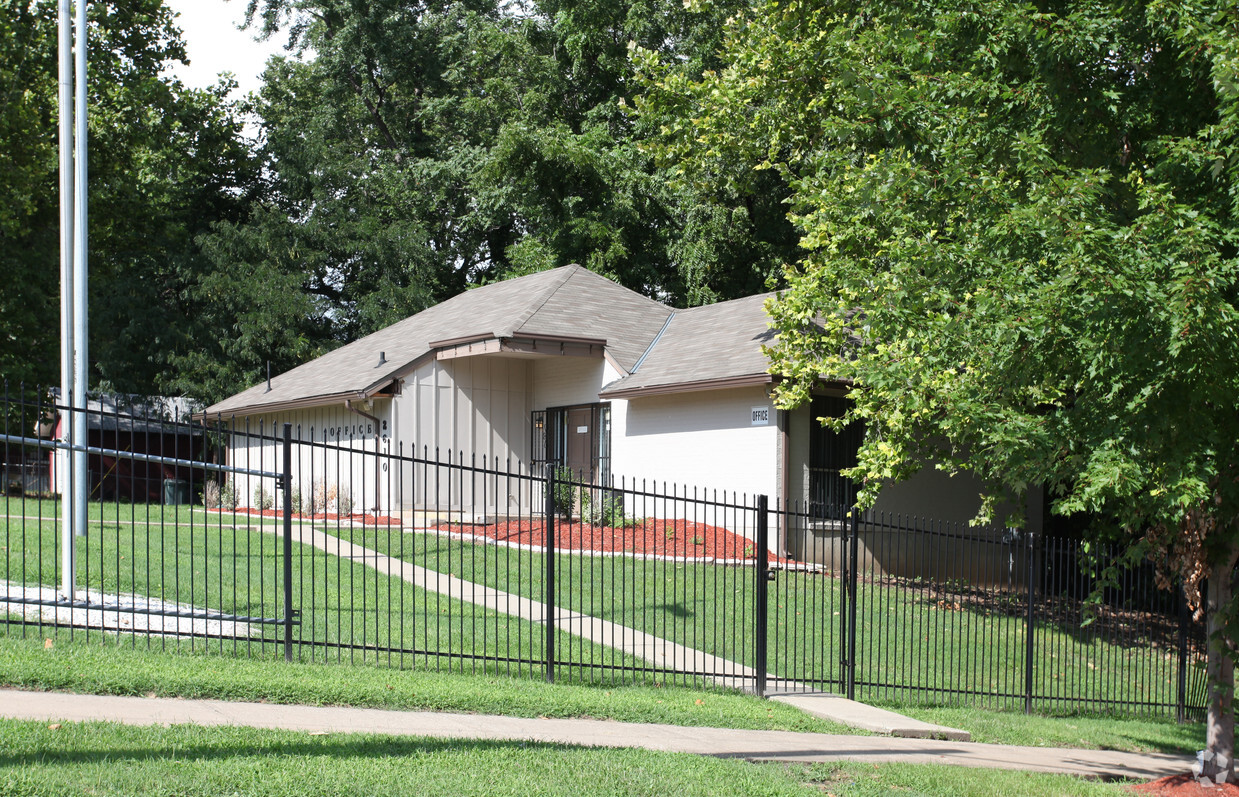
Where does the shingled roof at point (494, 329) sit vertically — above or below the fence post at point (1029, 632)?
above

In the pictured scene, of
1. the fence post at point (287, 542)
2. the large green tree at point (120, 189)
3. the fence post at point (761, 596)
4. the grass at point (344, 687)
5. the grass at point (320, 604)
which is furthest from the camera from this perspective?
the large green tree at point (120, 189)

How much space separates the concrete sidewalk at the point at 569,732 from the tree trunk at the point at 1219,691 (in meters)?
0.67

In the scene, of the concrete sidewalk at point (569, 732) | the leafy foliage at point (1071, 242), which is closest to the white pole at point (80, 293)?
the concrete sidewalk at point (569, 732)

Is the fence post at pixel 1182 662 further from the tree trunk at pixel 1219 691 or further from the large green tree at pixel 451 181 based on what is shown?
the large green tree at pixel 451 181

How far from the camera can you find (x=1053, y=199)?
745cm

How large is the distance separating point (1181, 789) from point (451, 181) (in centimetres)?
3606

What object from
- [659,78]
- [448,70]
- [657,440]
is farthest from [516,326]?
[448,70]

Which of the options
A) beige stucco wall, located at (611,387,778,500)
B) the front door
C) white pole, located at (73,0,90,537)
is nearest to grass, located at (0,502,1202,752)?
white pole, located at (73,0,90,537)

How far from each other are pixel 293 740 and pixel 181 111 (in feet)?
114

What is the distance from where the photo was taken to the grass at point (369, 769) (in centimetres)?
584

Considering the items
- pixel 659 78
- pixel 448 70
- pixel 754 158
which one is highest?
A: pixel 448 70

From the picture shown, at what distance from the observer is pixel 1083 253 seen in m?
6.96

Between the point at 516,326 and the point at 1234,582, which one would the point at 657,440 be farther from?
the point at 1234,582

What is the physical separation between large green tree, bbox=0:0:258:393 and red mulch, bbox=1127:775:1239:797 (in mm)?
29706
